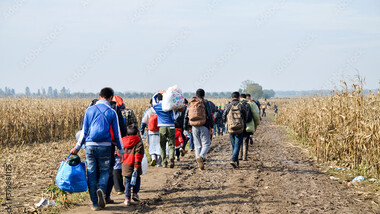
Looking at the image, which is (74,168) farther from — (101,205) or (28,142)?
(28,142)

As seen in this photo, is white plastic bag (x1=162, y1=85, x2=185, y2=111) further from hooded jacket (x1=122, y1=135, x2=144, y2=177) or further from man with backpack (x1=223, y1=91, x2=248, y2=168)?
hooded jacket (x1=122, y1=135, x2=144, y2=177)

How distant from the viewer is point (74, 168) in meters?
6.18

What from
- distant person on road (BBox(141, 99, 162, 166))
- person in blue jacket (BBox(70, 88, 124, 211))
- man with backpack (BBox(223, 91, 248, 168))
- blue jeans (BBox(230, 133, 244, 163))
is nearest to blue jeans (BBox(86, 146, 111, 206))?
person in blue jacket (BBox(70, 88, 124, 211))

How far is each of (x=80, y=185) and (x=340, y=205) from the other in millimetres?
4597

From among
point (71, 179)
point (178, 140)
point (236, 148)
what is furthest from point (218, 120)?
point (71, 179)

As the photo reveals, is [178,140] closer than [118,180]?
No

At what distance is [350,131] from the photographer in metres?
10.4

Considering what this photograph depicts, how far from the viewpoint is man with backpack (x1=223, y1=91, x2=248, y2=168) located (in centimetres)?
1055

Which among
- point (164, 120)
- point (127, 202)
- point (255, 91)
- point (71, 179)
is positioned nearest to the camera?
point (71, 179)

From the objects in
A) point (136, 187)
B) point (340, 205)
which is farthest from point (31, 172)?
point (340, 205)

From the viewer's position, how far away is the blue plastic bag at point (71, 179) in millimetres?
6121

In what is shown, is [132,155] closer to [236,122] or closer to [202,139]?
[202,139]

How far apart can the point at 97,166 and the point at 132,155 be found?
2.74 ft

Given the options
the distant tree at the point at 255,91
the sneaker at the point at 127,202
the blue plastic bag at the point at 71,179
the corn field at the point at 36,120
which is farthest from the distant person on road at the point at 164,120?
the distant tree at the point at 255,91
